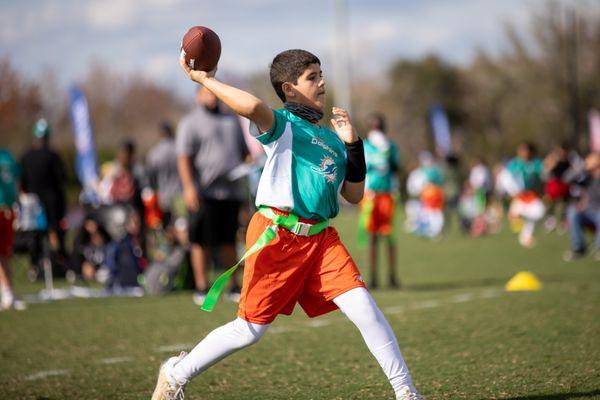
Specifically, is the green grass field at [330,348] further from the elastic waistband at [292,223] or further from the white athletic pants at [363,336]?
the elastic waistband at [292,223]

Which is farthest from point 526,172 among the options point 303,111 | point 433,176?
point 303,111

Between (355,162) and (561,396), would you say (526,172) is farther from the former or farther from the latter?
(355,162)

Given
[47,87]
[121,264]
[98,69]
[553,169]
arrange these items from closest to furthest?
1. [121,264]
2. [553,169]
3. [47,87]
4. [98,69]

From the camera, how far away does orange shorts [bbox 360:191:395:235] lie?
1129cm

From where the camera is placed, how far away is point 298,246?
14.3 feet

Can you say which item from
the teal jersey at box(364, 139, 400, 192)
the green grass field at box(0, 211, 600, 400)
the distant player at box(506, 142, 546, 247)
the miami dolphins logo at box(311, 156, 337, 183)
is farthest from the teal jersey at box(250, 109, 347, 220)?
the distant player at box(506, 142, 546, 247)

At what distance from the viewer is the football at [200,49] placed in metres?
4.42

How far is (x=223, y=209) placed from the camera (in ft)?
31.4

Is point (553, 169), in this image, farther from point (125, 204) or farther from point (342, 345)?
point (342, 345)

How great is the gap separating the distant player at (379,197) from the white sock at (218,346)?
22.7 feet

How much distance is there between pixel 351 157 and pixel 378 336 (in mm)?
944

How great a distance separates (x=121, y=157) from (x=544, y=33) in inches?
1364

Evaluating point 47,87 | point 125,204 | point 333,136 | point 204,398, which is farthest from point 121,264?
point 47,87

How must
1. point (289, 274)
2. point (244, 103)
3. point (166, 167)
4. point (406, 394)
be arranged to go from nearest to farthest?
1. point (244, 103)
2. point (406, 394)
3. point (289, 274)
4. point (166, 167)
